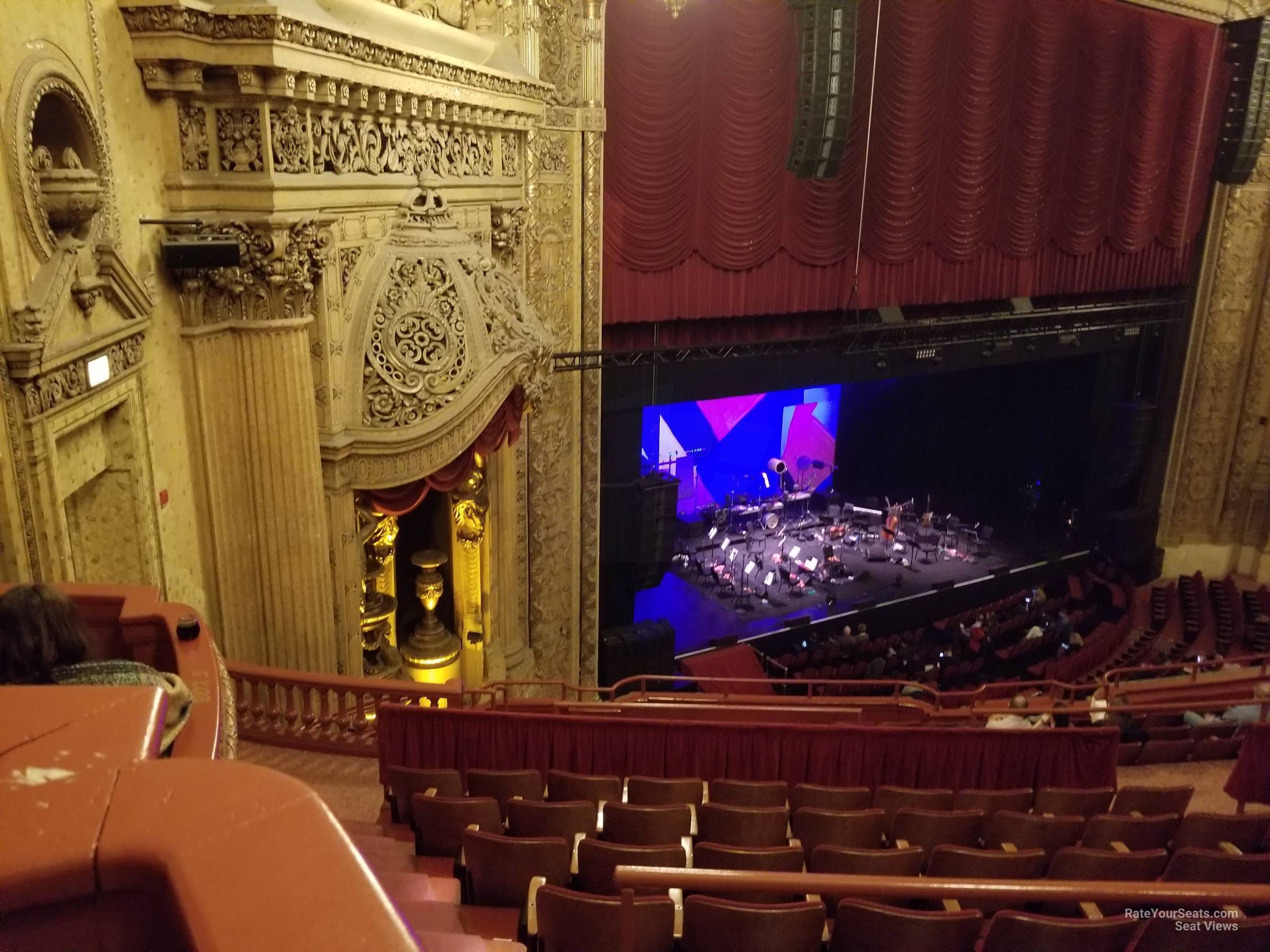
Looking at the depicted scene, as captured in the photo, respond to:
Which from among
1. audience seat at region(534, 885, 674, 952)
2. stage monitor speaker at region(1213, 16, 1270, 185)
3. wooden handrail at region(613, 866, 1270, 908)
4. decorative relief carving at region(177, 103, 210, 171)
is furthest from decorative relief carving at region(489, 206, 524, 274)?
stage monitor speaker at region(1213, 16, 1270, 185)

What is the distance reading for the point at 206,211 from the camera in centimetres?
491

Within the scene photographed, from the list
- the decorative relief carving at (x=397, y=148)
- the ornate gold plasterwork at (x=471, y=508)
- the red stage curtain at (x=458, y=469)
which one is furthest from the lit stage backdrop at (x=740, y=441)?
the decorative relief carving at (x=397, y=148)

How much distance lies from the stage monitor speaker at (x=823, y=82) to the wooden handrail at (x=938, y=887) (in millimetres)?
8308

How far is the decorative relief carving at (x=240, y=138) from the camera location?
484cm

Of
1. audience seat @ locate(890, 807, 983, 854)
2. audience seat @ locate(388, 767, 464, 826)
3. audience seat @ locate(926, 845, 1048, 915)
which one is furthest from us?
audience seat @ locate(388, 767, 464, 826)

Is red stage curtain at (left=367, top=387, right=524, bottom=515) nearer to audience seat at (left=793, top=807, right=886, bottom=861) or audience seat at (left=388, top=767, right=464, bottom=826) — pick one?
audience seat at (left=388, top=767, right=464, bottom=826)

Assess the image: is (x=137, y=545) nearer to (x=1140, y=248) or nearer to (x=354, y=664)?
(x=354, y=664)

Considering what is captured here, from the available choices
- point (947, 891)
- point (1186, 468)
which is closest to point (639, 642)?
point (947, 891)

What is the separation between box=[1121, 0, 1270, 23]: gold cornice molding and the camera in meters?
13.1

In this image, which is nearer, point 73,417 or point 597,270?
point 73,417

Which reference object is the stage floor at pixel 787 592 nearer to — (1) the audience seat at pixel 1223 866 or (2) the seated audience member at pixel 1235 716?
(2) the seated audience member at pixel 1235 716

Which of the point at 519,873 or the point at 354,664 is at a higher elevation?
the point at 519,873

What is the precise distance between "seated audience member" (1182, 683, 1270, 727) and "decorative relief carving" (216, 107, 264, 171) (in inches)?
300

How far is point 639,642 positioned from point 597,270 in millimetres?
4340
